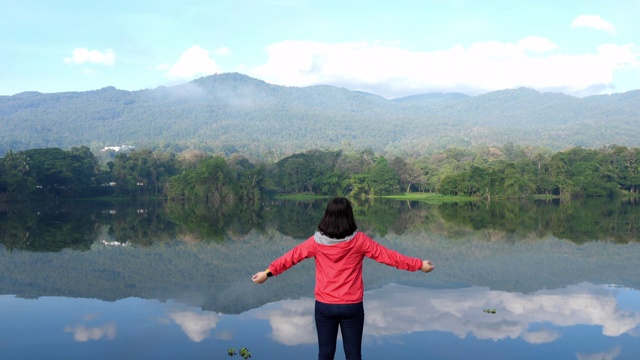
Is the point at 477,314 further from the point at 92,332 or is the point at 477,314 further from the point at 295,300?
the point at 92,332

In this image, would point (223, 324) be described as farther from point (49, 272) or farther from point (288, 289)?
point (49, 272)

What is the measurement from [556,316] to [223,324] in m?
6.10

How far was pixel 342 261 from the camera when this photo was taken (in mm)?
5160

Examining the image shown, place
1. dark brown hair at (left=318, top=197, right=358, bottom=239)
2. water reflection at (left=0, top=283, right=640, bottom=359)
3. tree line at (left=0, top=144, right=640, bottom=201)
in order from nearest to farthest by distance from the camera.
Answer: dark brown hair at (left=318, top=197, right=358, bottom=239) → water reflection at (left=0, top=283, right=640, bottom=359) → tree line at (left=0, top=144, right=640, bottom=201)

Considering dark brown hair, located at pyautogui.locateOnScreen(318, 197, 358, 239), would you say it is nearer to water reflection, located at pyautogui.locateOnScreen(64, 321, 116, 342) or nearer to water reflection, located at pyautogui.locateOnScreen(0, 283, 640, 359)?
water reflection, located at pyautogui.locateOnScreen(0, 283, 640, 359)

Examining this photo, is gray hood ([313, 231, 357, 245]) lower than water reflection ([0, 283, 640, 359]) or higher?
higher

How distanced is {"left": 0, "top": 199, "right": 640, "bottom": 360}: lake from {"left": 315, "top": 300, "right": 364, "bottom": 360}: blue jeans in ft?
10.2

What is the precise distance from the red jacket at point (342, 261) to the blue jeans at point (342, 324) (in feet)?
0.21

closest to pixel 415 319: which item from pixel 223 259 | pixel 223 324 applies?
pixel 223 324

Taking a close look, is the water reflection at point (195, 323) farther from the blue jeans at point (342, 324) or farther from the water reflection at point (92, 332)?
the blue jeans at point (342, 324)

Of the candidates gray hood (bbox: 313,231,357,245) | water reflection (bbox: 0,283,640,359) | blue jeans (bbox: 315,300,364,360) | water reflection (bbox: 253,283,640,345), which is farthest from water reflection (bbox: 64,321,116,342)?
gray hood (bbox: 313,231,357,245)

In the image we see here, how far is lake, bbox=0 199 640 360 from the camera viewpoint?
28.6 ft

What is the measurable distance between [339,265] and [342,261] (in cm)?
5

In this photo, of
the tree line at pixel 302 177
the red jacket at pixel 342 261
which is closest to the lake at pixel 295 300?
the red jacket at pixel 342 261
